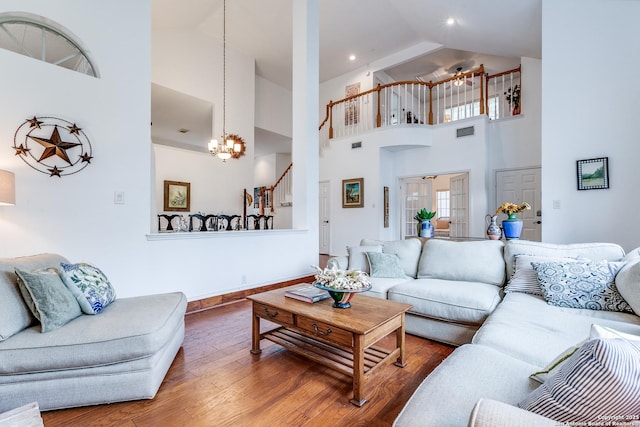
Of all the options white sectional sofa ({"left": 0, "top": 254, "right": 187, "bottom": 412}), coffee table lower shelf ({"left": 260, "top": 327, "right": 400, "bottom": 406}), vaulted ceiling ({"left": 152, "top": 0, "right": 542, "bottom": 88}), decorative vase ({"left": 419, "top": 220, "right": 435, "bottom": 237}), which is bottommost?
coffee table lower shelf ({"left": 260, "top": 327, "right": 400, "bottom": 406})

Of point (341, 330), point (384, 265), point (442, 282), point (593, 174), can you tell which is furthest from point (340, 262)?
point (593, 174)

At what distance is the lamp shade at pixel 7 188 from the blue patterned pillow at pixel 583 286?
413 centimetres

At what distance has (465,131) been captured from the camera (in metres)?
6.30

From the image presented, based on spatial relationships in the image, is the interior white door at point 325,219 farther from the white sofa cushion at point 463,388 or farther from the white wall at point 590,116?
the white sofa cushion at point 463,388

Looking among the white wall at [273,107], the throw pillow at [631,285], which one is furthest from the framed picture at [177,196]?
the throw pillow at [631,285]

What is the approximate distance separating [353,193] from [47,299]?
20.5 ft

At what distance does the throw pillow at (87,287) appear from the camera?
1.95 meters

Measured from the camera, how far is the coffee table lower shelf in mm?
2004

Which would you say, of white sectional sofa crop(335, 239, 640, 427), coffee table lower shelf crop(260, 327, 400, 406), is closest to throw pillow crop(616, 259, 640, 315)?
white sectional sofa crop(335, 239, 640, 427)

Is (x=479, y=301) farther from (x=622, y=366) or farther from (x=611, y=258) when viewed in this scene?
(x=622, y=366)

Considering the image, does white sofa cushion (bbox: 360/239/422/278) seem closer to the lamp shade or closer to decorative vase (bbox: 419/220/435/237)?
decorative vase (bbox: 419/220/435/237)

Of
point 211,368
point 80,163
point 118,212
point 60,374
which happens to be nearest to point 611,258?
point 211,368

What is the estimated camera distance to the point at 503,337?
1.67 metres

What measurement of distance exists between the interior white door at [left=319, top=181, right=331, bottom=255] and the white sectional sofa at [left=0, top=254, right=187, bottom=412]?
6252 mm
